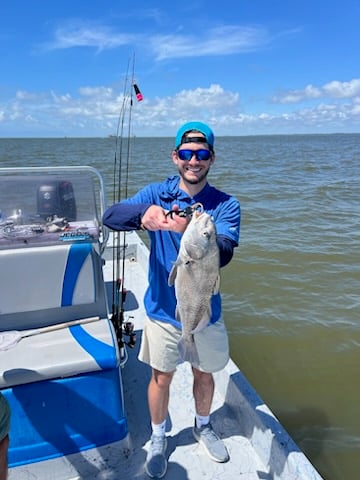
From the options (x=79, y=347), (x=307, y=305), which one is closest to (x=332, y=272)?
(x=307, y=305)

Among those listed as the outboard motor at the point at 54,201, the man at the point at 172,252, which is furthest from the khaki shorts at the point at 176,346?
the outboard motor at the point at 54,201

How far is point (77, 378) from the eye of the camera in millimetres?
2543

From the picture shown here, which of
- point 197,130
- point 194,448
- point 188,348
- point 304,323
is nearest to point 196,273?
point 188,348

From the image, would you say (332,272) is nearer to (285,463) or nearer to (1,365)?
(285,463)

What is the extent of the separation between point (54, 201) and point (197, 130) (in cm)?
163

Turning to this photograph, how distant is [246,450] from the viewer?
2973mm

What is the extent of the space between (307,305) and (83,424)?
5.10 meters

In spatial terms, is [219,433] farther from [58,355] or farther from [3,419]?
[3,419]

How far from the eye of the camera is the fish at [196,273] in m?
1.96

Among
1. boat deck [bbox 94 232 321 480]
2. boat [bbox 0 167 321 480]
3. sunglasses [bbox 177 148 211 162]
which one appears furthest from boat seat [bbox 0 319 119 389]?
sunglasses [bbox 177 148 211 162]

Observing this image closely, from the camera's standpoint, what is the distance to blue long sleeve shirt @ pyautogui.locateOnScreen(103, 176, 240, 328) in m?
2.34

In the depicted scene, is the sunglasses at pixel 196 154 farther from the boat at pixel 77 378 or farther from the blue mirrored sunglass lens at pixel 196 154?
the boat at pixel 77 378

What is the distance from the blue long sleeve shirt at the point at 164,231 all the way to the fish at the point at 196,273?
26 centimetres

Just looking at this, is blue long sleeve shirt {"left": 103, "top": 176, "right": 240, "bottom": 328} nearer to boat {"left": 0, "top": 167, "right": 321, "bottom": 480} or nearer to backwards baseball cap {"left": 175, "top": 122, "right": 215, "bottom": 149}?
backwards baseball cap {"left": 175, "top": 122, "right": 215, "bottom": 149}
